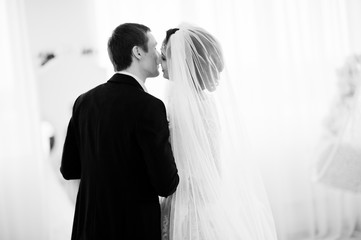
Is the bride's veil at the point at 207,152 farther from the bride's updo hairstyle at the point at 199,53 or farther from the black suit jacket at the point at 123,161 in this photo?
the black suit jacket at the point at 123,161

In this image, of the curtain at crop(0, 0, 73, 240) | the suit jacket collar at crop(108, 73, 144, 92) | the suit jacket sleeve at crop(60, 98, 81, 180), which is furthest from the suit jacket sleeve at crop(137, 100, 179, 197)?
the curtain at crop(0, 0, 73, 240)

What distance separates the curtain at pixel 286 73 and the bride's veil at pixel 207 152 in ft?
Answer: 4.12

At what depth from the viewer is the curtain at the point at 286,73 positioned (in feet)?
9.32

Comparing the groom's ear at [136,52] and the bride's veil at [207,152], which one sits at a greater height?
the groom's ear at [136,52]

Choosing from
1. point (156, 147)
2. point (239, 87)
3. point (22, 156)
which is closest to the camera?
point (156, 147)

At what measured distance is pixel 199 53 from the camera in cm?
151

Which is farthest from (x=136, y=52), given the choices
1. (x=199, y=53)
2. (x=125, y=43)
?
(x=199, y=53)

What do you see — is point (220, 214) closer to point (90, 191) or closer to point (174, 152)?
point (174, 152)

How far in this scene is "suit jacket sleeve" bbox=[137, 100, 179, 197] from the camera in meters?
1.26

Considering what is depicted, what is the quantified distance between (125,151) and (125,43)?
0.39 meters

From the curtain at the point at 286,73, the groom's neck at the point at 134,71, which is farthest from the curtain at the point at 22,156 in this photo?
the groom's neck at the point at 134,71

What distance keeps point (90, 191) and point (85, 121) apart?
254 millimetres

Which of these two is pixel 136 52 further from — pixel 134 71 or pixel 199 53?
pixel 199 53

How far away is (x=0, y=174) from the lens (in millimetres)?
2537
